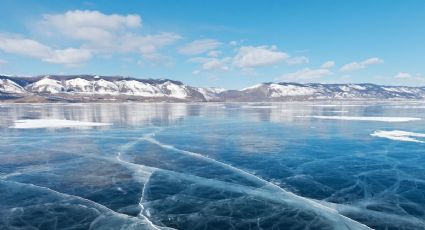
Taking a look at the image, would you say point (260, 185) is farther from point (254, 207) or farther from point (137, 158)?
point (137, 158)

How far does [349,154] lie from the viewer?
2250 centimetres

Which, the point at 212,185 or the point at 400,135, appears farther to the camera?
the point at 400,135

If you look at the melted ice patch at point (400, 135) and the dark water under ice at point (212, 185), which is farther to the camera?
the melted ice patch at point (400, 135)

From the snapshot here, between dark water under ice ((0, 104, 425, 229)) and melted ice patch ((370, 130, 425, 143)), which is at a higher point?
dark water under ice ((0, 104, 425, 229))

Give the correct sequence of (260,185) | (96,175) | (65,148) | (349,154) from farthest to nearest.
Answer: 1. (65,148)
2. (349,154)
3. (96,175)
4. (260,185)

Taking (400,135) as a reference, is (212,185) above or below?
above

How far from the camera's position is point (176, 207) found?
12.6 meters

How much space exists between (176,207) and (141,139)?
17573mm

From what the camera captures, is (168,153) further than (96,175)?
Yes

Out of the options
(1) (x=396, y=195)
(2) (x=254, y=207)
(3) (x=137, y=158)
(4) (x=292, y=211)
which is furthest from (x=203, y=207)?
(3) (x=137, y=158)

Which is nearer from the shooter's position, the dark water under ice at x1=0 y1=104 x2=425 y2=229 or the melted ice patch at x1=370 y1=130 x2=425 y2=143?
the dark water under ice at x1=0 y1=104 x2=425 y2=229

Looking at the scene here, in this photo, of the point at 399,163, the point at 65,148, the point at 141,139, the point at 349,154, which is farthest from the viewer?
the point at 141,139

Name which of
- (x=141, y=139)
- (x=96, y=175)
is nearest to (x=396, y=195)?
(x=96, y=175)

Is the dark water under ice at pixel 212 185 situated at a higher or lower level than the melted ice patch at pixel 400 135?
higher
